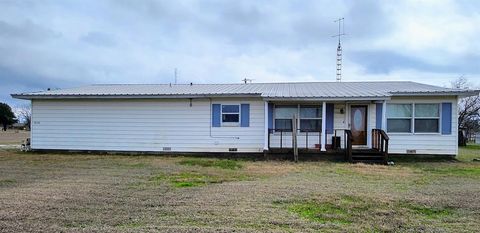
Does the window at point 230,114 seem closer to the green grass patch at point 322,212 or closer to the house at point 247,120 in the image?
the house at point 247,120

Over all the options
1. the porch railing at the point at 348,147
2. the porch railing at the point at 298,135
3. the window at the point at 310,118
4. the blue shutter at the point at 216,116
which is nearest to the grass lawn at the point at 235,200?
the porch railing at the point at 348,147

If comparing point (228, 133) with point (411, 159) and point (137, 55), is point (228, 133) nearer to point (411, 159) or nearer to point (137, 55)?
point (411, 159)

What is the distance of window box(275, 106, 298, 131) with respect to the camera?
1587cm

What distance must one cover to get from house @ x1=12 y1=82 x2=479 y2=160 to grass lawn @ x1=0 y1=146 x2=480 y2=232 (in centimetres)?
413

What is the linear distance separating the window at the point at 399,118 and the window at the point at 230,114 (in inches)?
241

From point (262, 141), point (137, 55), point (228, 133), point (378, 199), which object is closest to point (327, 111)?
point (262, 141)

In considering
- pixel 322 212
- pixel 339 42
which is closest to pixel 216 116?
pixel 322 212

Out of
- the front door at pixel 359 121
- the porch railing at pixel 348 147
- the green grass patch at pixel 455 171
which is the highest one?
the front door at pixel 359 121

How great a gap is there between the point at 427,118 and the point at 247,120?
23.5 ft

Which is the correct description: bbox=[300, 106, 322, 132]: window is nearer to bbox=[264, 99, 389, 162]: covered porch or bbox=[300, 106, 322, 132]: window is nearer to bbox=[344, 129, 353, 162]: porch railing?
bbox=[264, 99, 389, 162]: covered porch

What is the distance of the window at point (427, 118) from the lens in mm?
15227

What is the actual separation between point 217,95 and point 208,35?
9205 millimetres

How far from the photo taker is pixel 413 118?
50.1 feet

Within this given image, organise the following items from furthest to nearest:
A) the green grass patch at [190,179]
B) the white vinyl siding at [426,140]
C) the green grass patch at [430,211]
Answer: the white vinyl siding at [426,140], the green grass patch at [190,179], the green grass patch at [430,211]
